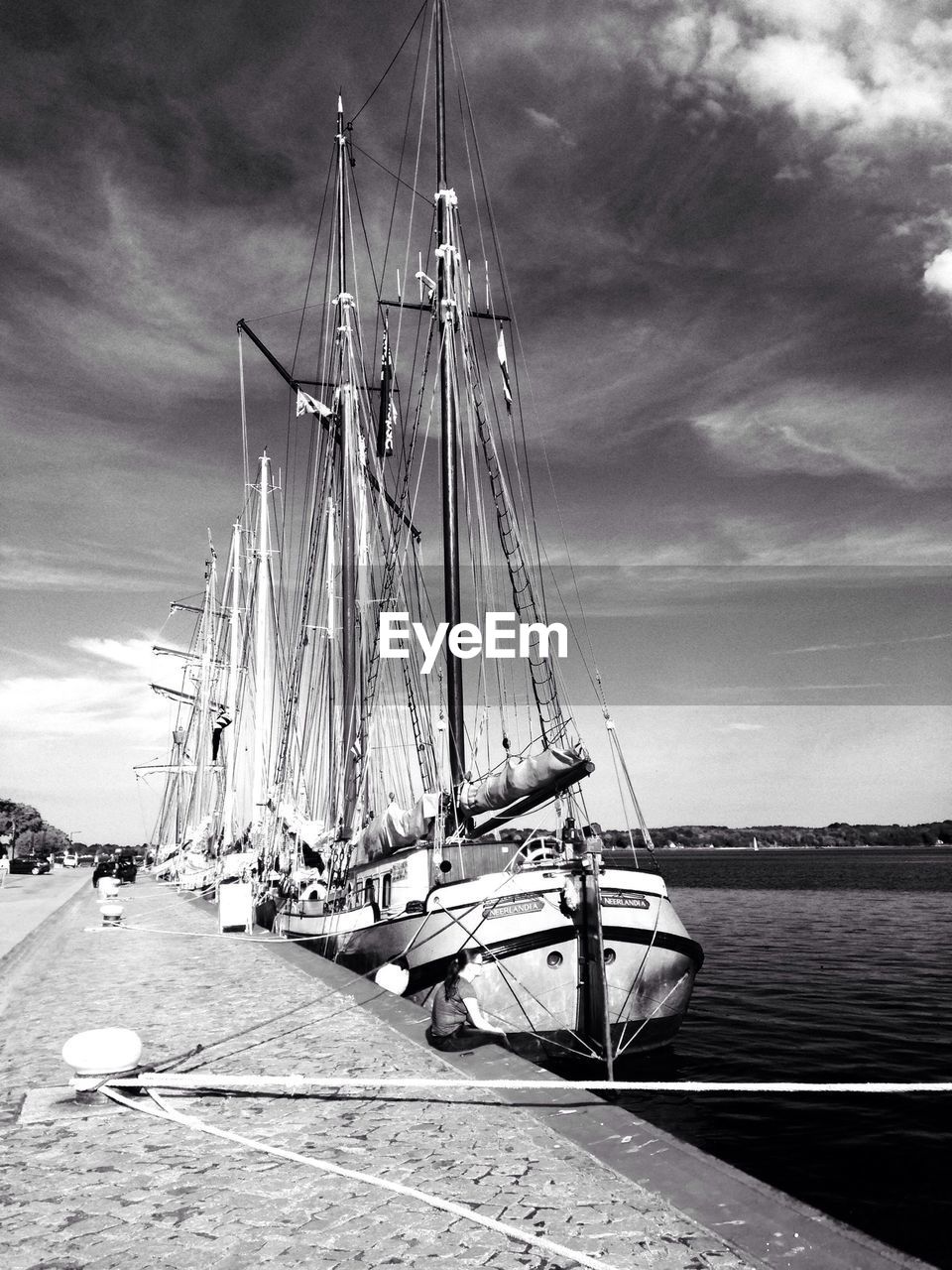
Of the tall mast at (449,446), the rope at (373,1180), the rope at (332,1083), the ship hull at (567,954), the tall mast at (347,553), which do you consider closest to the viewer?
the rope at (373,1180)

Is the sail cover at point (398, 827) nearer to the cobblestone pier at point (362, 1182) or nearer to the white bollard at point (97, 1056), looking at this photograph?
the cobblestone pier at point (362, 1182)

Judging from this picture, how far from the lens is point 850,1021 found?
70.2 feet

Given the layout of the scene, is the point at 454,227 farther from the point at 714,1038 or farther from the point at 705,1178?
the point at 705,1178

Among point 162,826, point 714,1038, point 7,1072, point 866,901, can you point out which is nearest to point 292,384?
point 714,1038

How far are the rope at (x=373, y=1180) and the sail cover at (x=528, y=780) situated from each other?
8678mm

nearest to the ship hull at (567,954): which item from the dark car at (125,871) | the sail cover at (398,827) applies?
the sail cover at (398,827)

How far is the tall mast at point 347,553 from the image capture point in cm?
2803

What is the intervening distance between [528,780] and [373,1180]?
10.0 metres

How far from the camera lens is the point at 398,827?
2114 centimetres

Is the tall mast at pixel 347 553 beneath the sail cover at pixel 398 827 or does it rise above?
above

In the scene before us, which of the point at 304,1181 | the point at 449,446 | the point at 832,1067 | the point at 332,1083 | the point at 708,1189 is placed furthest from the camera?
the point at 449,446

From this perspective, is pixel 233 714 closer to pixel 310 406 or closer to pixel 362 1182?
pixel 310 406

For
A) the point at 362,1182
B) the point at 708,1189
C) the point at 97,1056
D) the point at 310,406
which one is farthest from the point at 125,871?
the point at 708,1189

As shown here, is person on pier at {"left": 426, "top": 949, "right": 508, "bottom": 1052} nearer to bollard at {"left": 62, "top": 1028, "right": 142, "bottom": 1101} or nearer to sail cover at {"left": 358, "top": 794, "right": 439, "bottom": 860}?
bollard at {"left": 62, "top": 1028, "right": 142, "bottom": 1101}
